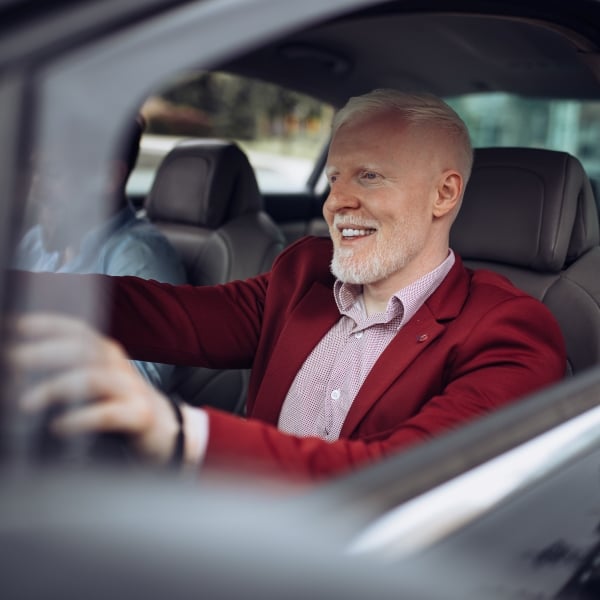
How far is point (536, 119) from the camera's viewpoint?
4609 mm

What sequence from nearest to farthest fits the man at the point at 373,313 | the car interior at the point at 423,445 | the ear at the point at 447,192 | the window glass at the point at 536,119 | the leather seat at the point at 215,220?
the car interior at the point at 423,445 < the man at the point at 373,313 < the ear at the point at 447,192 < the leather seat at the point at 215,220 < the window glass at the point at 536,119

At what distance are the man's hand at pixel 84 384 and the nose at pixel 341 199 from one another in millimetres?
994

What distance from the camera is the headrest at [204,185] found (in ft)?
10.4

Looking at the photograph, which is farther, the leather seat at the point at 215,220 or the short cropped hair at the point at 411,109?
the leather seat at the point at 215,220

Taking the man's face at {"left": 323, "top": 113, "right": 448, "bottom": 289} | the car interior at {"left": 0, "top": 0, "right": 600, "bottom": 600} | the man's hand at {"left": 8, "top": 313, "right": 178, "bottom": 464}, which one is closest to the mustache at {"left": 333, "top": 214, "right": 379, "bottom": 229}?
the man's face at {"left": 323, "top": 113, "right": 448, "bottom": 289}

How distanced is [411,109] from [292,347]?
0.54 meters

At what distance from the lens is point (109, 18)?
0.75 meters

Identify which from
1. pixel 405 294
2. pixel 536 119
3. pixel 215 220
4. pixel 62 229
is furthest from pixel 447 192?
pixel 536 119

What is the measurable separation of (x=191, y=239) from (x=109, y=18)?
2419 mm

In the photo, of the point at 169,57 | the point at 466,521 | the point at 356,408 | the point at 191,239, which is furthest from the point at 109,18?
the point at 191,239

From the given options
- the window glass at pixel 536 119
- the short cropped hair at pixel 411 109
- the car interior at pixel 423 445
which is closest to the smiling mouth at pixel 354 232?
the short cropped hair at pixel 411 109

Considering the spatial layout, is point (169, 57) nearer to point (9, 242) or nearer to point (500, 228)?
point (9, 242)

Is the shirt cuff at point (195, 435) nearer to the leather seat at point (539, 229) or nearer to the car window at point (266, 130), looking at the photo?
the leather seat at point (539, 229)

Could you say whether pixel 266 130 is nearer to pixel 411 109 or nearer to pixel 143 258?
pixel 143 258
